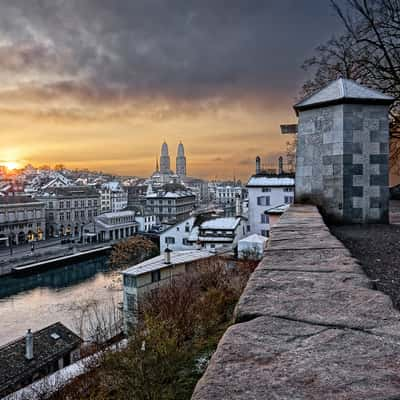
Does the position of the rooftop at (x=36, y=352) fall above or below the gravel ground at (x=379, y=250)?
below

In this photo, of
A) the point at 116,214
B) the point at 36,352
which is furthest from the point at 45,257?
the point at 36,352

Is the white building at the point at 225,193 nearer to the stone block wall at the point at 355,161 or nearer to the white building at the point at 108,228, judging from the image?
the white building at the point at 108,228

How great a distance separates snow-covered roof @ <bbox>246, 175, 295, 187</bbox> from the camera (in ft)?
96.2

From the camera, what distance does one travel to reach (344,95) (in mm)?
5262

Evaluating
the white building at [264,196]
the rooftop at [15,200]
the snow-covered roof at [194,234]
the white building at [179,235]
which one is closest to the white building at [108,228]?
the rooftop at [15,200]

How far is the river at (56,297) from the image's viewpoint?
65.9ft

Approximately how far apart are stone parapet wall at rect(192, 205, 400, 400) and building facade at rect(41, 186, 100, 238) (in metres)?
53.2

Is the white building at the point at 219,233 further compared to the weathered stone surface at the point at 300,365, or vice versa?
the white building at the point at 219,233

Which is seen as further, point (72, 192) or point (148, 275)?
point (72, 192)

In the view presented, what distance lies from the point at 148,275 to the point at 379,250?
16.6 meters

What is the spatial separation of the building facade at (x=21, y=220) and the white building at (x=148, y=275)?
32247 millimetres

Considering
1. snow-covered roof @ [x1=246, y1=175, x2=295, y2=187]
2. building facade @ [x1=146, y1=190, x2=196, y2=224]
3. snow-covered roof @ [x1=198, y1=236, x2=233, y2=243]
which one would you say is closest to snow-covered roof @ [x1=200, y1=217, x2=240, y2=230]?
snow-covered roof @ [x1=198, y1=236, x2=233, y2=243]

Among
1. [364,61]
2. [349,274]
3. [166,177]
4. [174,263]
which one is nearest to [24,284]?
[174,263]

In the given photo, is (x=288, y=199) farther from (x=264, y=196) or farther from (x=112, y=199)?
(x=112, y=199)
